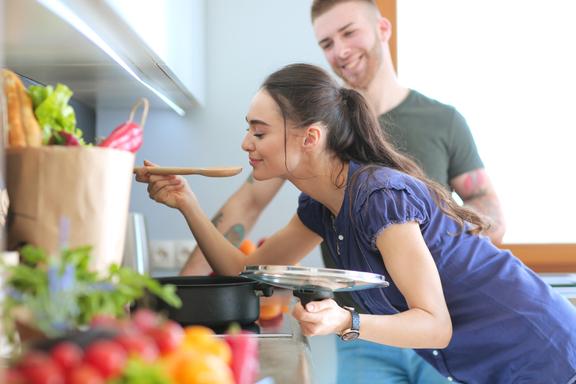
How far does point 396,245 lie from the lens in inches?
55.5

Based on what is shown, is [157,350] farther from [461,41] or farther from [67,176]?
[461,41]

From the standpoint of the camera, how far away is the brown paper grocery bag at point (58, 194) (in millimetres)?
861

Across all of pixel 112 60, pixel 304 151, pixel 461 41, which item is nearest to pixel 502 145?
pixel 461 41

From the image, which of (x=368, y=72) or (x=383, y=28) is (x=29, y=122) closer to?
(x=368, y=72)

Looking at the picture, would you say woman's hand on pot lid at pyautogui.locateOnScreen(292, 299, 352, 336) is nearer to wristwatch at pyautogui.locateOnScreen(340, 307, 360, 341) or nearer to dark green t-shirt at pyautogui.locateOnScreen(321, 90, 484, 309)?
wristwatch at pyautogui.locateOnScreen(340, 307, 360, 341)

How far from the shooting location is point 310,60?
9.11ft

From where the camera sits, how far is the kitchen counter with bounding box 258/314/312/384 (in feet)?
3.34

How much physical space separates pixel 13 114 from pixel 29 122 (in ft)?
0.06

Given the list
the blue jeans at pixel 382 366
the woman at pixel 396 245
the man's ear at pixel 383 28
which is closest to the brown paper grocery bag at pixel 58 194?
the woman at pixel 396 245

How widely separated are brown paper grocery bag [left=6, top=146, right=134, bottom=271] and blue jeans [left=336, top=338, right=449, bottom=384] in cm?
111

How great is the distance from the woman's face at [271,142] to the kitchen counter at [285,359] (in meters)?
0.37

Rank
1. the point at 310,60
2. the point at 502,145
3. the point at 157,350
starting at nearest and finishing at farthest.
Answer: the point at 157,350, the point at 310,60, the point at 502,145

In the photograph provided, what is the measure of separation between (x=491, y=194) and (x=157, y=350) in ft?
6.33

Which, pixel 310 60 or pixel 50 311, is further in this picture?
pixel 310 60
